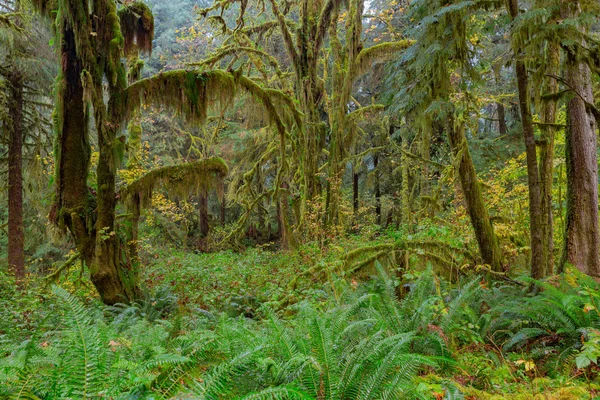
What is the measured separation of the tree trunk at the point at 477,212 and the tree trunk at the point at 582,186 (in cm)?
103

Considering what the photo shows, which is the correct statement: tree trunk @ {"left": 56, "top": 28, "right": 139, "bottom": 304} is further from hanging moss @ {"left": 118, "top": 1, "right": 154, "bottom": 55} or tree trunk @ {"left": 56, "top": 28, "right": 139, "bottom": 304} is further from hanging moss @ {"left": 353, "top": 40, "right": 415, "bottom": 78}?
hanging moss @ {"left": 353, "top": 40, "right": 415, "bottom": 78}

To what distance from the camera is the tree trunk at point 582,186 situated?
5.42 meters

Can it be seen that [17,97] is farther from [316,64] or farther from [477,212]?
[477,212]

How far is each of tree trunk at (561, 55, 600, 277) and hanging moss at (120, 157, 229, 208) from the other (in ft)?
19.9

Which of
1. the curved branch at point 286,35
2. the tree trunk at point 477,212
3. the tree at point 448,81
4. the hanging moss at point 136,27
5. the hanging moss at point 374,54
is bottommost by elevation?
the tree trunk at point 477,212

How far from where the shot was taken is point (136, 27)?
23.9 ft

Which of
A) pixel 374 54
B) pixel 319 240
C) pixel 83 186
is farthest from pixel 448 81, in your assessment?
pixel 83 186

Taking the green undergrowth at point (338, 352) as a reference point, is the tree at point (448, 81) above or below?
above

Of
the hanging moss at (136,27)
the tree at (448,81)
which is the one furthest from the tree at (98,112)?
the tree at (448,81)

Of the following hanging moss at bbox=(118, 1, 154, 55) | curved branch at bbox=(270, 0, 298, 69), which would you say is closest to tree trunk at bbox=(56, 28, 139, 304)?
hanging moss at bbox=(118, 1, 154, 55)

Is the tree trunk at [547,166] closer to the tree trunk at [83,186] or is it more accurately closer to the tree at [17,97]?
the tree trunk at [83,186]

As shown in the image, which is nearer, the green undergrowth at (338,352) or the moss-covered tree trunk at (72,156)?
the green undergrowth at (338,352)

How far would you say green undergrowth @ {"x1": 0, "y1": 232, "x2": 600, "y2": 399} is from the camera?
6.57ft

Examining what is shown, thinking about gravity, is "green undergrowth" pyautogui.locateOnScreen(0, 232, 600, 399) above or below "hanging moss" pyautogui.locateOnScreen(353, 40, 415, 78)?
below
